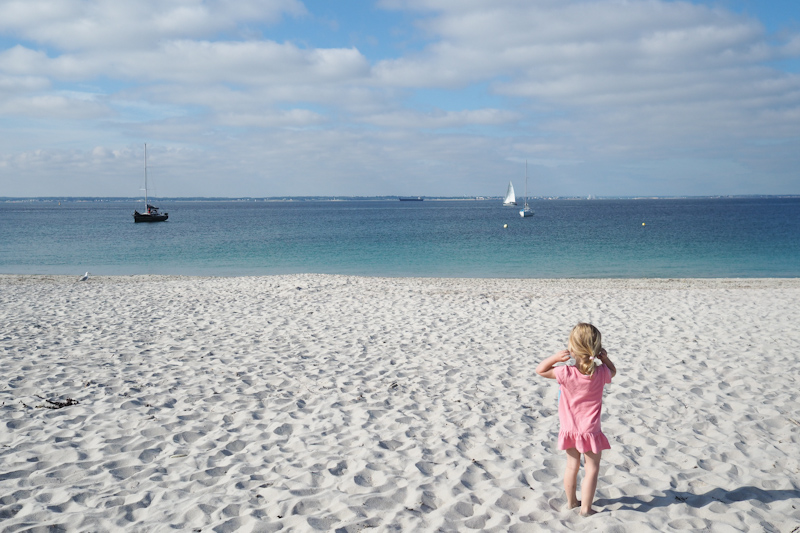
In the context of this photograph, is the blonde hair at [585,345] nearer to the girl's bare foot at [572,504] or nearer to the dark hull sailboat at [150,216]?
the girl's bare foot at [572,504]

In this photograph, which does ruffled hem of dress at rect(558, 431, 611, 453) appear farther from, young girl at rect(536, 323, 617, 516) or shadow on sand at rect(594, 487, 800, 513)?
shadow on sand at rect(594, 487, 800, 513)

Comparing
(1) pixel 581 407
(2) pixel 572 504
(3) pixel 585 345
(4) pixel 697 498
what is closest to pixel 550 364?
(3) pixel 585 345

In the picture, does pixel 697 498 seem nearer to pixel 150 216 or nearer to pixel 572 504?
pixel 572 504

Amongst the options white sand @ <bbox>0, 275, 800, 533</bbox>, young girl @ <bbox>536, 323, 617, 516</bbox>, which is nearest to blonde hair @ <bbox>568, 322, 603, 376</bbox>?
young girl @ <bbox>536, 323, 617, 516</bbox>

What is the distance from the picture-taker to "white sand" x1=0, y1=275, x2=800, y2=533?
3.95 meters

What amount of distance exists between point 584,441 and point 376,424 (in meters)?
2.39

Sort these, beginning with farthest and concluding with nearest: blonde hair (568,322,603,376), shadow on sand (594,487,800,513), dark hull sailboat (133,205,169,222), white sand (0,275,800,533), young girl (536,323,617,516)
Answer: dark hull sailboat (133,205,169,222) → shadow on sand (594,487,800,513) → white sand (0,275,800,533) → young girl (536,323,617,516) → blonde hair (568,322,603,376)

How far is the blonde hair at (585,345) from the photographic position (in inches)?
141

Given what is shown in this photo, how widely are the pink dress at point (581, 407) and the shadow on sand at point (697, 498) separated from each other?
603 mm

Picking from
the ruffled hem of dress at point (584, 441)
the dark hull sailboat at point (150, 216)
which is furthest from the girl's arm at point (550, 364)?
the dark hull sailboat at point (150, 216)

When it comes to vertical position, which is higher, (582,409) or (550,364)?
(550,364)

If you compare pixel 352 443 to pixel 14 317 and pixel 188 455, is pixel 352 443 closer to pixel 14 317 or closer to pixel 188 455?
pixel 188 455

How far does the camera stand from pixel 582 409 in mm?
3852

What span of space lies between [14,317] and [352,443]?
9.03 meters
